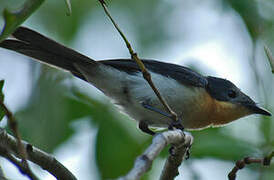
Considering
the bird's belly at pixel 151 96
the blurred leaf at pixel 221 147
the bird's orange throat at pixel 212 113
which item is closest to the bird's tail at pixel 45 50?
the bird's belly at pixel 151 96

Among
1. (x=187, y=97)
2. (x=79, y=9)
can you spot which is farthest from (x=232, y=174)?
(x=79, y=9)

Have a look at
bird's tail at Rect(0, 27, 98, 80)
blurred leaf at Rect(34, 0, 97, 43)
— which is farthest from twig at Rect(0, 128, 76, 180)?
blurred leaf at Rect(34, 0, 97, 43)

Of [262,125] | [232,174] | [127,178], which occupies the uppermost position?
[127,178]

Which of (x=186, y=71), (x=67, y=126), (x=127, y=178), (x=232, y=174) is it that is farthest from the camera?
(x=186, y=71)

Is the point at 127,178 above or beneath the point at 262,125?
above

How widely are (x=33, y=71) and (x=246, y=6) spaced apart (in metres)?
2.43

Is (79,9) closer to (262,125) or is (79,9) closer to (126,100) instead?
(126,100)

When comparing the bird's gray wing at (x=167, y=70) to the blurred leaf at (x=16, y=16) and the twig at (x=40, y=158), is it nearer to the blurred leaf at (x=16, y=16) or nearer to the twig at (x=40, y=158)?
the twig at (x=40, y=158)

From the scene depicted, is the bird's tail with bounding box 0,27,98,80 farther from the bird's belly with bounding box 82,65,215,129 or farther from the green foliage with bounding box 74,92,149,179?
the green foliage with bounding box 74,92,149,179

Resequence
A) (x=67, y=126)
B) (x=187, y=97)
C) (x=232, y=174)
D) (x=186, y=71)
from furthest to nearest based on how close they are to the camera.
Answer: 1. (x=186, y=71)
2. (x=187, y=97)
3. (x=67, y=126)
4. (x=232, y=174)

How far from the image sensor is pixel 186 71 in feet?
17.0

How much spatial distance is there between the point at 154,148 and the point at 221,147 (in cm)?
231

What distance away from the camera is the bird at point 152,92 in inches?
188

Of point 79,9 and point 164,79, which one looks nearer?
point 164,79
